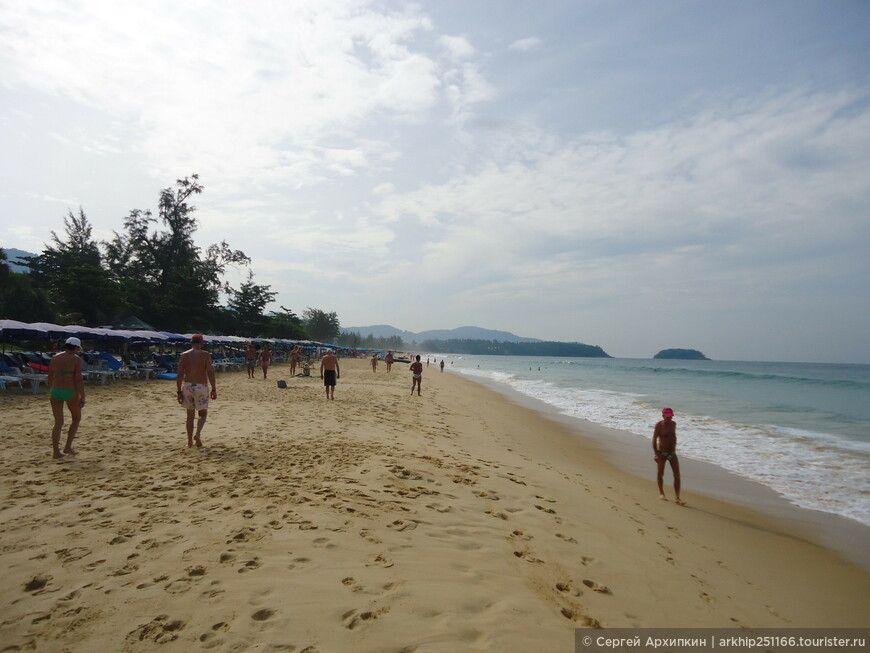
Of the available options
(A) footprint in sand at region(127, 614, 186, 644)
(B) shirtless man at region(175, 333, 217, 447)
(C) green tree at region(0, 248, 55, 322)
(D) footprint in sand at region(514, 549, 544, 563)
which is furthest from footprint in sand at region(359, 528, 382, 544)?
(C) green tree at region(0, 248, 55, 322)

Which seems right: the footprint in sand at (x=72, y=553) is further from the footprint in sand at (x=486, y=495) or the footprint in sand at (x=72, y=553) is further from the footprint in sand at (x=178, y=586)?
the footprint in sand at (x=486, y=495)

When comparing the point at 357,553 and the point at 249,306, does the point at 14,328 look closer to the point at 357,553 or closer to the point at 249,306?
the point at 357,553

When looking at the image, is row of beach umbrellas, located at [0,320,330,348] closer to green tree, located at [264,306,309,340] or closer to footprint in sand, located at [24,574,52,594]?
footprint in sand, located at [24,574,52,594]

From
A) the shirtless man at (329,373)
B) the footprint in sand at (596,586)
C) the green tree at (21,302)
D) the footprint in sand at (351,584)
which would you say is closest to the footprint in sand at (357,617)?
the footprint in sand at (351,584)

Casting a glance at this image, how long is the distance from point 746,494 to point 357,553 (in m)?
7.26

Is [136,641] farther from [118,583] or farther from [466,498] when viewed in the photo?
[466,498]

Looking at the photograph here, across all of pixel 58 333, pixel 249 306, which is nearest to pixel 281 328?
pixel 249 306

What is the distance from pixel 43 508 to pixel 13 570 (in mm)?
1277

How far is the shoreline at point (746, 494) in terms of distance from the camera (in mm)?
5582

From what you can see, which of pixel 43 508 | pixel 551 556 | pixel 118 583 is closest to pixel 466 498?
pixel 551 556

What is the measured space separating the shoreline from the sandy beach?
10.7 inches

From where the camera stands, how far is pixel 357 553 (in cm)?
331

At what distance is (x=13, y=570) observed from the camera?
287 cm

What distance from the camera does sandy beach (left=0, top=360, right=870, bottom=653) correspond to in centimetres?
248
